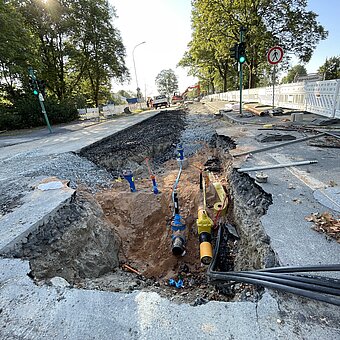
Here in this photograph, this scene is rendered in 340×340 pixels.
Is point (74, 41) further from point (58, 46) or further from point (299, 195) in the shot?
point (299, 195)

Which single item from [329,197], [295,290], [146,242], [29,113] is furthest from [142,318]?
[29,113]

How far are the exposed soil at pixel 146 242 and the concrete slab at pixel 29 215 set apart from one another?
4.5 inches

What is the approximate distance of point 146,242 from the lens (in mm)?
3811

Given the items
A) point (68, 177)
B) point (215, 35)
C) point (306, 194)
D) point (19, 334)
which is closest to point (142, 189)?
point (68, 177)

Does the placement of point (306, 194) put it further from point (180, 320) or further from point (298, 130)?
point (298, 130)

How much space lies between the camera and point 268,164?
13.2 feet

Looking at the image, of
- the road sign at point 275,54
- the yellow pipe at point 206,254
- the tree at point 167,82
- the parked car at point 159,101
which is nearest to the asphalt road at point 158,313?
the yellow pipe at point 206,254

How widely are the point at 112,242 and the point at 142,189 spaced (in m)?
1.88

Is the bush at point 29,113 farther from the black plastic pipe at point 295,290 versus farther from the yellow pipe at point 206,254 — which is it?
the black plastic pipe at point 295,290

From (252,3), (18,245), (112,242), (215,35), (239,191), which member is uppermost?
(252,3)

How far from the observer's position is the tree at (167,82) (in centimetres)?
9306

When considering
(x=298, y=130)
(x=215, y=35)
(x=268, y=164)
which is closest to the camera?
(x=268, y=164)

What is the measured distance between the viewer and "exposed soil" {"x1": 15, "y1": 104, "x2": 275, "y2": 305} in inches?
88.7

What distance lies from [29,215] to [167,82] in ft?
325
